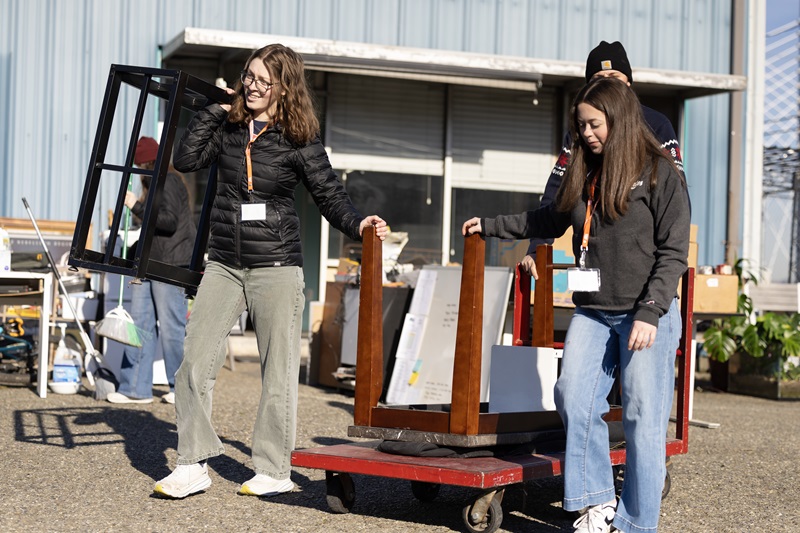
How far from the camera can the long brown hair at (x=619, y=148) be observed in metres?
4.06

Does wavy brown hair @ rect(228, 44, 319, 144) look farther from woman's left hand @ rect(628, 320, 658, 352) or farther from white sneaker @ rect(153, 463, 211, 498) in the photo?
woman's left hand @ rect(628, 320, 658, 352)

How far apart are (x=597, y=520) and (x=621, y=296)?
847 millimetres

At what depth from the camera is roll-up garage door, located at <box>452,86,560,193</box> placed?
43.2ft

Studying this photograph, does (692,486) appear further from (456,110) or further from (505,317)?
(456,110)

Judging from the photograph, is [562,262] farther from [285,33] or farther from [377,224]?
[285,33]

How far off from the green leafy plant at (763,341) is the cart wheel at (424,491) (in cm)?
626

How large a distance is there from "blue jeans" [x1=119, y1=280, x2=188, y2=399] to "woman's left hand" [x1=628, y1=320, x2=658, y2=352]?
4980 millimetres

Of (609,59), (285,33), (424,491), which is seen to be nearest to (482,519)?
(424,491)

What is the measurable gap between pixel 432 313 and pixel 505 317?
0.64 metres

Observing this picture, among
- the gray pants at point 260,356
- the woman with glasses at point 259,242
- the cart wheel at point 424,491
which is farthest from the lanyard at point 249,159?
the cart wheel at point 424,491

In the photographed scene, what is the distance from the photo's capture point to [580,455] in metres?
4.18

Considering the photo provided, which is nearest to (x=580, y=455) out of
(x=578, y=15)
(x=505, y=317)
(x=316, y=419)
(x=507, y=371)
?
(x=507, y=371)

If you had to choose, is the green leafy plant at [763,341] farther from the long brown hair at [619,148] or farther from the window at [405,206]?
the long brown hair at [619,148]

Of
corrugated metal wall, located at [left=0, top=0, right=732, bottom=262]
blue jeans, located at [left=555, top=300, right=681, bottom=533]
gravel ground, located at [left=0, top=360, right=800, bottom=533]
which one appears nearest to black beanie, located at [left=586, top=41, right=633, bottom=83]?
blue jeans, located at [left=555, top=300, right=681, bottom=533]
